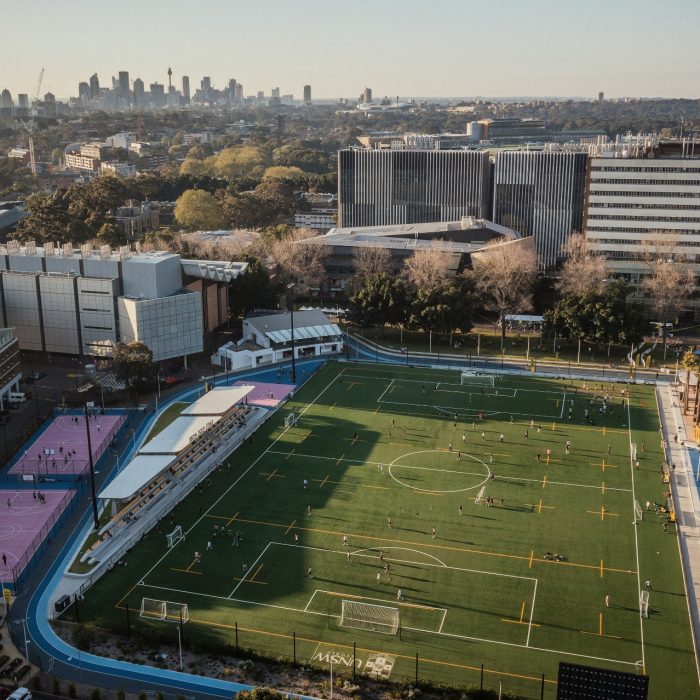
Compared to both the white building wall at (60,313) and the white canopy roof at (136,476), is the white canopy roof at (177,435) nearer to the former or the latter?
the white canopy roof at (136,476)

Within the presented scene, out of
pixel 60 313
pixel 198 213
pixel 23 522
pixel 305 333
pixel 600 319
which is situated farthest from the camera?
pixel 198 213

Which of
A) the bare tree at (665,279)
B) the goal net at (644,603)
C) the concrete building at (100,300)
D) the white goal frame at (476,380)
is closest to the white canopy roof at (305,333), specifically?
the concrete building at (100,300)

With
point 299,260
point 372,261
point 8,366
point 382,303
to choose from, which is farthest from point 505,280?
point 8,366

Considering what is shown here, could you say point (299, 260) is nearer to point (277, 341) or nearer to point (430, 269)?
point (430, 269)

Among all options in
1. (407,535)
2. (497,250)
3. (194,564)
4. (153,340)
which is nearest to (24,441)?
(153,340)

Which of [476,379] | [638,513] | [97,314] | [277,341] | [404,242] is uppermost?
[404,242]
